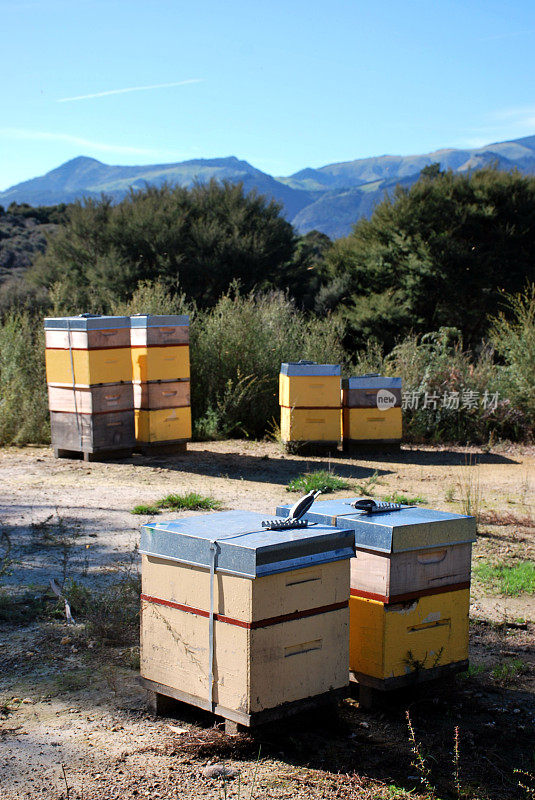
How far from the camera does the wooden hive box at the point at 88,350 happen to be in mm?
10688

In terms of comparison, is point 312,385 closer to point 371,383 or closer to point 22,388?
point 371,383

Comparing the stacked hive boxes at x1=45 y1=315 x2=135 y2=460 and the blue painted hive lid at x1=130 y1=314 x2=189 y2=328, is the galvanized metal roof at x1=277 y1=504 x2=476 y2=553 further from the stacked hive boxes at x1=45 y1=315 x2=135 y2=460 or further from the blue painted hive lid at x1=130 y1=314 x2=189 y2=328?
the blue painted hive lid at x1=130 y1=314 x2=189 y2=328

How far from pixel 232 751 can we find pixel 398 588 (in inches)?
43.8

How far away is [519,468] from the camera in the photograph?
37.1 feet

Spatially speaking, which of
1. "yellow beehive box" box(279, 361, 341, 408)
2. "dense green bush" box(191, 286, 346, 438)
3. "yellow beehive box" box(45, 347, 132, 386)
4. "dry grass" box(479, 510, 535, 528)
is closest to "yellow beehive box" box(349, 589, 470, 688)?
"dry grass" box(479, 510, 535, 528)

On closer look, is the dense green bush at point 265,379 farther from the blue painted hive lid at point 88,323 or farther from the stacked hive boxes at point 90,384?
the blue painted hive lid at point 88,323

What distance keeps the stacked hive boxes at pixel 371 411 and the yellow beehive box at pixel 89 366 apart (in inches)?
130

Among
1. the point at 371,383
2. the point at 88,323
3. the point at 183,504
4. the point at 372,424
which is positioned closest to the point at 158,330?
the point at 88,323

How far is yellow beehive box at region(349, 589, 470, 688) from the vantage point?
3994mm

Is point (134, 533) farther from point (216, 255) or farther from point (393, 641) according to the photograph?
point (216, 255)

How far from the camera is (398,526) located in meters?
3.95

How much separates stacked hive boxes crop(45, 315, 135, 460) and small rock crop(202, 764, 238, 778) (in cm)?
781

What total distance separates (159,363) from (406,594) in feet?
25.8

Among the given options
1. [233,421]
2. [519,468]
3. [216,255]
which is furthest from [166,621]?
[216,255]
